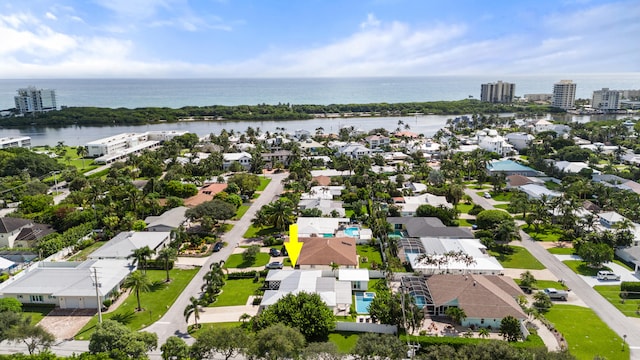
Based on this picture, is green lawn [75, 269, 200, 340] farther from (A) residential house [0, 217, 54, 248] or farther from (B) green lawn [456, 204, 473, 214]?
(B) green lawn [456, 204, 473, 214]

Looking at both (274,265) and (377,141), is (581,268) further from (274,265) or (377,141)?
(377,141)

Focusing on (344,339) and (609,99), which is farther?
(609,99)

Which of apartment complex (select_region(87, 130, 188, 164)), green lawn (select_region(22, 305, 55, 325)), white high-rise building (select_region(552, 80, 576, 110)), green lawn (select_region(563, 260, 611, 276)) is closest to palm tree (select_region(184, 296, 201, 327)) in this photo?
green lawn (select_region(22, 305, 55, 325))

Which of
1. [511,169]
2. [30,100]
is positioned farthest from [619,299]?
[30,100]

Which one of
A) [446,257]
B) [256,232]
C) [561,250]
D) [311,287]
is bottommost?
[561,250]

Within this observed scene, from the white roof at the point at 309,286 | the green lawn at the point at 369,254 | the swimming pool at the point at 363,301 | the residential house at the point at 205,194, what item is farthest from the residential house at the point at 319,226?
the residential house at the point at 205,194
